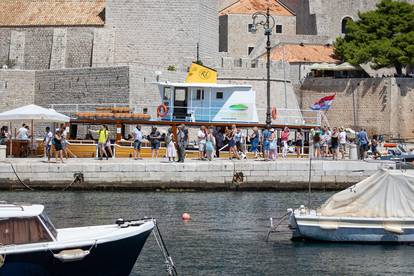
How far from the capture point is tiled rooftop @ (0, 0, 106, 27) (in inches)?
1978

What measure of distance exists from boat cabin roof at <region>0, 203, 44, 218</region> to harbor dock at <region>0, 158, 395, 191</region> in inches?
519

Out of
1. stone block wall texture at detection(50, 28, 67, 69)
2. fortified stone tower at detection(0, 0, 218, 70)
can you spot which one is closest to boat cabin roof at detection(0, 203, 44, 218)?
fortified stone tower at detection(0, 0, 218, 70)

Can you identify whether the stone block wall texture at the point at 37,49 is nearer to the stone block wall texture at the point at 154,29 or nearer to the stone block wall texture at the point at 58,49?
the stone block wall texture at the point at 58,49

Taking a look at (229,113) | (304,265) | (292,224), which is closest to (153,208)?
(292,224)

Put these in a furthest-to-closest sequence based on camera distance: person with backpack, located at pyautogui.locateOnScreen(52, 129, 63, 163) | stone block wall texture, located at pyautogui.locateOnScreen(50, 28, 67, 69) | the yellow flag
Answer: stone block wall texture, located at pyautogui.locateOnScreen(50, 28, 67, 69) < the yellow flag < person with backpack, located at pyautogui.locateOnScreen(52, 129, 63, 163)

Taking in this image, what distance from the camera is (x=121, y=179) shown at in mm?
30969

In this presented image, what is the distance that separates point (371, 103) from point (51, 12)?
15.2 metres

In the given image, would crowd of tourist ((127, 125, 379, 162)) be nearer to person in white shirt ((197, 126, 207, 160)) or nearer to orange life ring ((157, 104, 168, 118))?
person in white shirt ((197, 126, 207, 160))

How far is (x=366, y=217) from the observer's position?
22.5m

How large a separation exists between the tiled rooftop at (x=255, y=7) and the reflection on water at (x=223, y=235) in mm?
30157

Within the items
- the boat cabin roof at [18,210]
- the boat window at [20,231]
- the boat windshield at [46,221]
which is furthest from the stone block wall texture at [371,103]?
the boat window at [20,231]

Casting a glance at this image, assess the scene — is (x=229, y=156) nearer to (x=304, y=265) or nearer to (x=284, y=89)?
(x=304, y=265)

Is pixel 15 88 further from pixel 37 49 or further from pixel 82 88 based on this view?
pixel 37 49

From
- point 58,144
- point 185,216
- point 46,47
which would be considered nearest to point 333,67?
point 46,47
